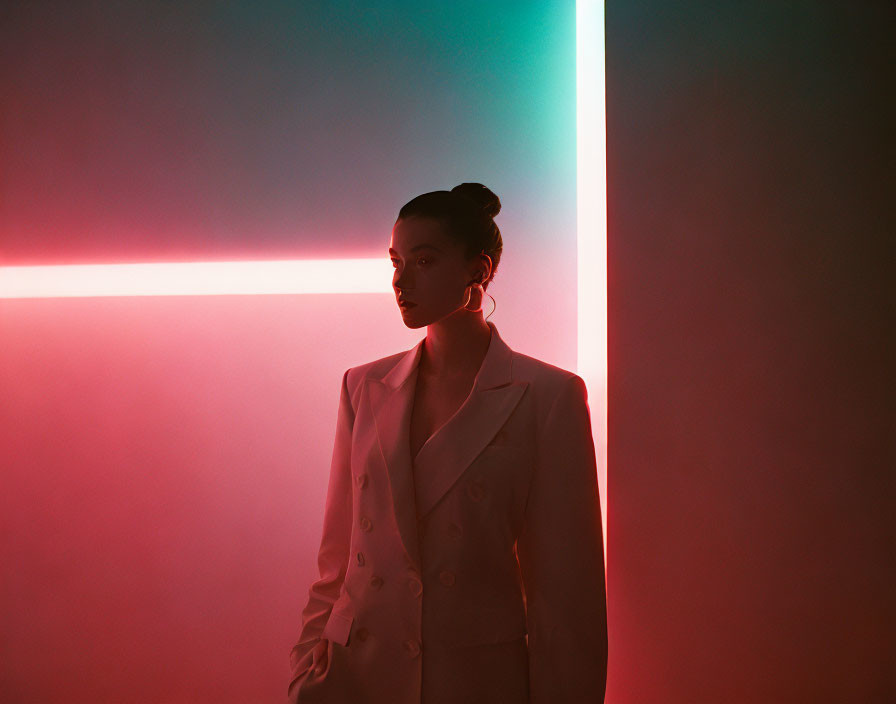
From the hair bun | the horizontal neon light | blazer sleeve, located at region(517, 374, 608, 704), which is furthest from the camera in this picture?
the horizontal neon light

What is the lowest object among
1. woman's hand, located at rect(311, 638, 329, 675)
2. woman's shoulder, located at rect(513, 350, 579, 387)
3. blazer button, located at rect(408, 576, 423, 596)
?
woman's hand, located at rect(311, 638, 329, 675)

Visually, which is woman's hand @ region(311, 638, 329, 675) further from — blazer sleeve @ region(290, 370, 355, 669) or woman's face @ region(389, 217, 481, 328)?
woman's face @ region(389, 217, 481, 328)

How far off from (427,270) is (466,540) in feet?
1.56

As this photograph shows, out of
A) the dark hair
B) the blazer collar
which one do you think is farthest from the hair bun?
the blazer collar

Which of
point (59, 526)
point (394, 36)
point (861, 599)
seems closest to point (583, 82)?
point (394, 36)

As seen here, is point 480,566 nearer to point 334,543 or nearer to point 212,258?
point 334,543

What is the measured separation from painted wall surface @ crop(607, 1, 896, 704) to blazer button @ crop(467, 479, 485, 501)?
0.42 m

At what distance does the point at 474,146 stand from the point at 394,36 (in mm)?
378

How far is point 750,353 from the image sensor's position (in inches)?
46.5

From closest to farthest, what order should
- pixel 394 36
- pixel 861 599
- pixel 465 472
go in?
pixel 465 472, pixel 861 599, pixel 394 36

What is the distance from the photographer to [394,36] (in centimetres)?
141

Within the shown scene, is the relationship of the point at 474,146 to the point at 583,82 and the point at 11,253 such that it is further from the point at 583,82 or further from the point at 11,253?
the point at 11,253

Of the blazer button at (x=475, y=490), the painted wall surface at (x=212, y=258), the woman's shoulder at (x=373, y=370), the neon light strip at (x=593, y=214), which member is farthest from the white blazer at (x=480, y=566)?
the painted wall surface at (x=212, y=258)

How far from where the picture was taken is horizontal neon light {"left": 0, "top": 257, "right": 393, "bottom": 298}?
137 cm
